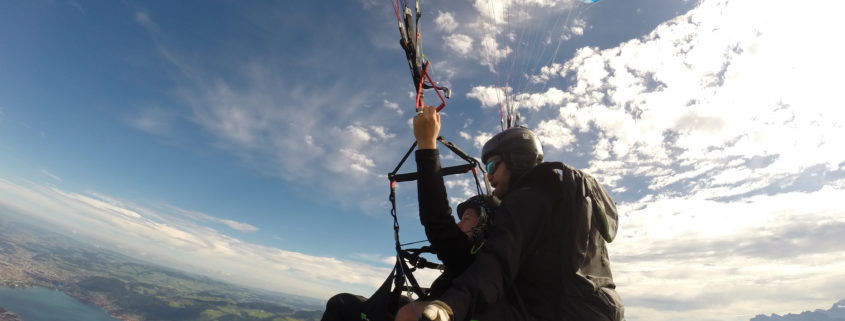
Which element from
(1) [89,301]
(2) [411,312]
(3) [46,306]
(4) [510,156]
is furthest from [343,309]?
(3) [46,306]

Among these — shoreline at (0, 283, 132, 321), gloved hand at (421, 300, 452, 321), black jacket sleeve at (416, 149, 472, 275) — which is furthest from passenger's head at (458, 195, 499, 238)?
shoreline at (0, 283, 132, 321)

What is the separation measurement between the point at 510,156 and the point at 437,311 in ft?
5.95

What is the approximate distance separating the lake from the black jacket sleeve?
206696mm

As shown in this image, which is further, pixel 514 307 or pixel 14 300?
pixel 14 300

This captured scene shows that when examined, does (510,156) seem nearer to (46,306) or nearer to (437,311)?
(437,311)

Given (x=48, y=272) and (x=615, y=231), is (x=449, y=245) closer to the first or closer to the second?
Result: (x=615, y=231)

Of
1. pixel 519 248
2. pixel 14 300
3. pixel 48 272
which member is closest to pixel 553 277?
pixel 519 248

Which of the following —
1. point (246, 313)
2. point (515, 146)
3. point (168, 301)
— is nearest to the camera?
point (515, 146)

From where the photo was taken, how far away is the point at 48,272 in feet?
639

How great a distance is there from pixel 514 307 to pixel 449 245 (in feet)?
2.02

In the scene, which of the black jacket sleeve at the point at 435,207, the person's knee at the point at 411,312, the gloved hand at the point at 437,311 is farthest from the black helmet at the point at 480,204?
the gloved hand at the point at 437,311

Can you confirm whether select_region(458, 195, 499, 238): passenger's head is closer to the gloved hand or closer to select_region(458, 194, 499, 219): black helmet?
select_region(458, 194, 499, 219): black helmet

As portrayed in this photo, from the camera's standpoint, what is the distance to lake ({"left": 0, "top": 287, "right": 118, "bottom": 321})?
473ft

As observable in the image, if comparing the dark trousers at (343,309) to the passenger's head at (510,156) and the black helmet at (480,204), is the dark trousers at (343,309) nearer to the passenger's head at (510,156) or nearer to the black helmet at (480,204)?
the black helmet at (480,204)
